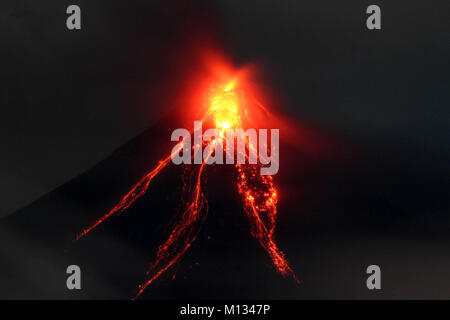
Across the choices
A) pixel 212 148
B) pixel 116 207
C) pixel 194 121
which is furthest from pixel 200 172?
pixel 116 207

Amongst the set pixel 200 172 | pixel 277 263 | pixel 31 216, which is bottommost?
pixel 277 263

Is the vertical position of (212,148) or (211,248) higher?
(212,148)

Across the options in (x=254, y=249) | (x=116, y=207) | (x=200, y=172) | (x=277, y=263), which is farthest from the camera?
(x=200, y=172)

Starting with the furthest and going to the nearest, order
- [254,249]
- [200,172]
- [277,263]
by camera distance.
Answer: [200,172], [254,249], [277,263]

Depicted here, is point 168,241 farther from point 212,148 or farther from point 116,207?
point 212,148

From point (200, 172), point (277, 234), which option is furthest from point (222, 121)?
point (277, 234)

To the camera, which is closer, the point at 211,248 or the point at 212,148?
the point at 211,248

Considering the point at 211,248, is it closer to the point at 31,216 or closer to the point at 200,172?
the point at 200,172
